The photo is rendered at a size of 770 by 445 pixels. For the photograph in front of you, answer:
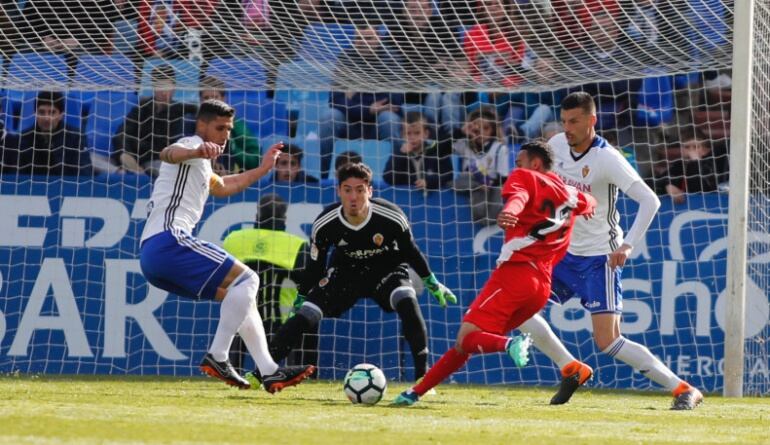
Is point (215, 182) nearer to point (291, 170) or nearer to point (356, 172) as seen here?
point (356, 172)

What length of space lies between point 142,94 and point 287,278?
2229 mm

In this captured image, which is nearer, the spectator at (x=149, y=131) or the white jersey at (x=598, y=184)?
the white jersey at (x=598, y=184)

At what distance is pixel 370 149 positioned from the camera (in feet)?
40.5

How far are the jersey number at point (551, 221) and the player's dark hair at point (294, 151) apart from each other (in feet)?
15.0

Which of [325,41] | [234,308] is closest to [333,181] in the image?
[325,41]

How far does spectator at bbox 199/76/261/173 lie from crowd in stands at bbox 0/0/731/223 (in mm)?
13

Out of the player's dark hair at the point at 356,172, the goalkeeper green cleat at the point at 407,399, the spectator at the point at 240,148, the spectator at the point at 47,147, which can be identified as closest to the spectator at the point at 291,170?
the spectator at the point at 240,148

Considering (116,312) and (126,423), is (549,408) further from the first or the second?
(116,312)

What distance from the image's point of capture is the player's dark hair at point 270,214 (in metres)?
11.6

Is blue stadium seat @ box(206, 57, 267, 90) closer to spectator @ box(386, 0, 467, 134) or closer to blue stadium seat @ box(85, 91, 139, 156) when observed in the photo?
blue stadium seat @ box(85, 91, 139, 156)

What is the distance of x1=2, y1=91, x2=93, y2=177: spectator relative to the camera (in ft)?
39.0

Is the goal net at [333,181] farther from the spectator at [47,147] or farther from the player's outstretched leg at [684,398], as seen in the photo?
the player's outstretched leg at [684,398]

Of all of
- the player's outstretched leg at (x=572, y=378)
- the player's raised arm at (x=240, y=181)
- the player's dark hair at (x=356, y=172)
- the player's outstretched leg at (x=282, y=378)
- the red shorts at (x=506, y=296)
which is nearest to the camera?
the red shorts at (x=506, y=296)

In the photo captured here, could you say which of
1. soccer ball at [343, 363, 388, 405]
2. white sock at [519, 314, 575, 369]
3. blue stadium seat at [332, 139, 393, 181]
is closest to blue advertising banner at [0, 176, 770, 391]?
blue stadium seat at [332, 139, 393, 181]
